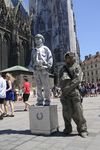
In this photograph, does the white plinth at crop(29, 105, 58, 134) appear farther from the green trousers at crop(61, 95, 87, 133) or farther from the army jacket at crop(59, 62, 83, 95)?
the army jacket at crop(59, 62, 83, 95)

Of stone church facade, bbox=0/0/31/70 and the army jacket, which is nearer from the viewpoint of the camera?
the army jacket

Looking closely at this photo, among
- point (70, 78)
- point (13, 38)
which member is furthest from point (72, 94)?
point (13, 38)

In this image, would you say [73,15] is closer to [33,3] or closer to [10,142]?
[33,3]

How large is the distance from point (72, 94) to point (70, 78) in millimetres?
323

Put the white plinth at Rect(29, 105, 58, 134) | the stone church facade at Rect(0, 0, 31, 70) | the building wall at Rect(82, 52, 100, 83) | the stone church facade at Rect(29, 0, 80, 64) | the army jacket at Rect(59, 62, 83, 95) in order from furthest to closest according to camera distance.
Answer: the building wall at Rect(82, 52, 100, 83), the stone church facade at Rect(29, 0, 80, 64), the stone church facade at Rect(0, 0, 31, 70), the white plinth at Rect(29, 105, 58, 134), the army jacket at Rect(59, 62, 83, 95)

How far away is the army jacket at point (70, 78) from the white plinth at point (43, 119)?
22.9 inches

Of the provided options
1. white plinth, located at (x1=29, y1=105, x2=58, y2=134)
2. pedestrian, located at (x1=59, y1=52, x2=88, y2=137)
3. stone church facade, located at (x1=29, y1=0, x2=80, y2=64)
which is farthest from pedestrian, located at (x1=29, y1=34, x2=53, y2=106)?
stone church facade, located at (x1=29, y1=0, x2=80, y2=64)

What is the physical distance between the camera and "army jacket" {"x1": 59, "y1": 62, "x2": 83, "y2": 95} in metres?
6.28

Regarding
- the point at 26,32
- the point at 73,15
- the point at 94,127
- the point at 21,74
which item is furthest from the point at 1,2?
the point at 94,127

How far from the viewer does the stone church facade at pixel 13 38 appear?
3866 cm

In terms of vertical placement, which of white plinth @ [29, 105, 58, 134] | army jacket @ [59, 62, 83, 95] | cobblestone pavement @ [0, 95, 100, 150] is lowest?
cobblestone pavement @ [0, 95, 100, 150]

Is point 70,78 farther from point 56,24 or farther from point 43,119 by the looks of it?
point 56,24

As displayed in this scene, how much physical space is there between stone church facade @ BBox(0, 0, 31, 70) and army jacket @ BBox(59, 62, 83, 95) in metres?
31.3

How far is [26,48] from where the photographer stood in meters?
44.9
